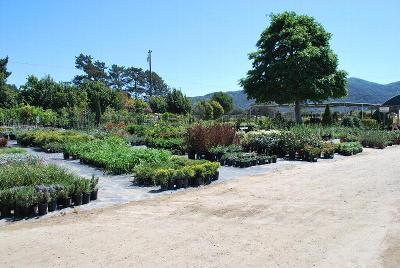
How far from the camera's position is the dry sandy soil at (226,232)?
16.3 ft

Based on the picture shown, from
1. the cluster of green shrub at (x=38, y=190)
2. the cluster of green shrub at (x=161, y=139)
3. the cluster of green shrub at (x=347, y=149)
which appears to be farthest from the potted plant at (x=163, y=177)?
the cluster of green shrub at (x=347, y=149)

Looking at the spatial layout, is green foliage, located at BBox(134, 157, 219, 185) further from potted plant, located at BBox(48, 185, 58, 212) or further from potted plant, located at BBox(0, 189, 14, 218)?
potted plant, located at BBox(0, 189, 14, 218)

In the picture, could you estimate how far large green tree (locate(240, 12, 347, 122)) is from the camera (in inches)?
1264

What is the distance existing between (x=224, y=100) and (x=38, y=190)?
54.4 m

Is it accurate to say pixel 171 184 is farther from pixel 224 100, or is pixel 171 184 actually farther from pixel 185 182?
pixel 224 100

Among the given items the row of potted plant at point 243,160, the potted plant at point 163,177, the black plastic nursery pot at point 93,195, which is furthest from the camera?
the row of potted plant at point 243,160

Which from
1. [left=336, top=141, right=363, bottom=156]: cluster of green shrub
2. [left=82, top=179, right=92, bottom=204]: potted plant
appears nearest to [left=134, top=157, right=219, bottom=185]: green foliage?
[left=82, top=179, right=92, bottom=204]: potted plant

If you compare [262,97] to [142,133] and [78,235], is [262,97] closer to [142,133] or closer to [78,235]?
[142,133]

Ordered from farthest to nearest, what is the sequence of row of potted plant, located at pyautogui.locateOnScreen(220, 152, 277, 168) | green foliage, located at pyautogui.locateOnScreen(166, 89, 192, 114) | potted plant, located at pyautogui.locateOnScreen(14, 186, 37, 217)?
green foliage, located at pyautogui.locateOnScreen(166, 89, 192, 114) → row of potted plant, located at pyautogui.locateOnScreen(220, 152, 277, 168) → potted plant, located at pyautogui.locateOnScreen(14, 186, 37, 217)

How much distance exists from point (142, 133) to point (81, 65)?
45.9 metres

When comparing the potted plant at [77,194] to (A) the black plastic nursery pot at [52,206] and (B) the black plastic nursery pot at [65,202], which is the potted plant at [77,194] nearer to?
(B) the black plastic nursery pot at [65,202]

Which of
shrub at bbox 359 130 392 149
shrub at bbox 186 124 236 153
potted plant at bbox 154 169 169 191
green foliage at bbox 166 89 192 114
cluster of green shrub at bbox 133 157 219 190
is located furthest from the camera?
green foliage at bbox 166 89 192 114

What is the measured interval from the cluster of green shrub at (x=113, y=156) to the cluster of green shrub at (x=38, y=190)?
8.39ft

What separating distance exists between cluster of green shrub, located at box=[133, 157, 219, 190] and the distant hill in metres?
68.5
